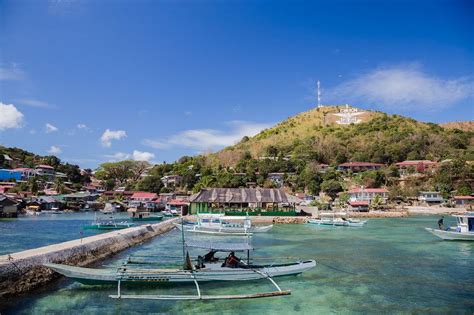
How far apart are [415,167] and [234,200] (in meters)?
55.4

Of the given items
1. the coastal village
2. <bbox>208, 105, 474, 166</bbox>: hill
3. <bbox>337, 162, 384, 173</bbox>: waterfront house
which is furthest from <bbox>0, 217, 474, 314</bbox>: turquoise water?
<bbox>208, 105, 474, 166</bbox>: hill

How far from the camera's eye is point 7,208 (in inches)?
2137

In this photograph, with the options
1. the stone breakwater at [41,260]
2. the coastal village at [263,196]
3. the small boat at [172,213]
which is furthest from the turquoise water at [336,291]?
the small boat at [172,213]

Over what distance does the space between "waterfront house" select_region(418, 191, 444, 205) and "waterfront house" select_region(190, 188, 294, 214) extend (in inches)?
Answer: 1427

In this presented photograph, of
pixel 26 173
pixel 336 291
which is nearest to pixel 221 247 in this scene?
pixel 336 291

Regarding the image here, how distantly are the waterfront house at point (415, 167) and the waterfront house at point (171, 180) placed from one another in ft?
202

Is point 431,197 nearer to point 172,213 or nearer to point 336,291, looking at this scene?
point 172,213

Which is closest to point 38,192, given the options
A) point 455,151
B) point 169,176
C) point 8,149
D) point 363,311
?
point 169,176

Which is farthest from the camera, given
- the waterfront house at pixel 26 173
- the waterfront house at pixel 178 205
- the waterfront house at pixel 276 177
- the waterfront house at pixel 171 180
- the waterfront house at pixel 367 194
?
the waterfront house at pixel 171 180

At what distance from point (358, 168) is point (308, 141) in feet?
81.9

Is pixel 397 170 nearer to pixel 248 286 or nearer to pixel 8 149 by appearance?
pixel 248 286

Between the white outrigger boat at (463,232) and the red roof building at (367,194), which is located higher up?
the red roof building at (367,194)

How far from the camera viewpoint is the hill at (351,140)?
96.7 m

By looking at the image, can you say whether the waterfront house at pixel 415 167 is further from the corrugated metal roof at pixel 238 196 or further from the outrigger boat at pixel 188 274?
the outrigger boat at pixel 188 274
